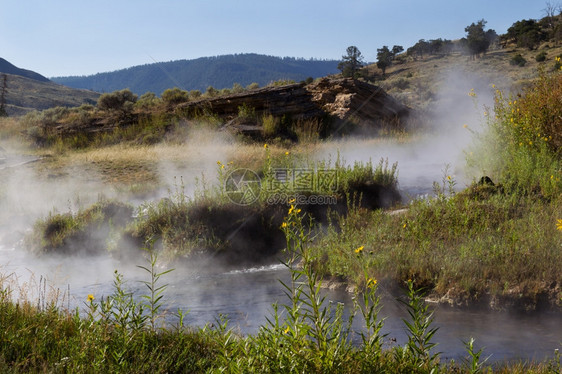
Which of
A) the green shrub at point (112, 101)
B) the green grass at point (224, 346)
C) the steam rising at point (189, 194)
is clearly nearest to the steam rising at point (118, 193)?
the steam rising at point (189, 194)

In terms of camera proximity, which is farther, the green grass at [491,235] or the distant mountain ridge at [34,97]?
the distant mountain ridge at [34,97]

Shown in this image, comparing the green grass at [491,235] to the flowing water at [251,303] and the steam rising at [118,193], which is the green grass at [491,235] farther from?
the steam rising at [118,193]

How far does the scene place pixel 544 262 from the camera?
5.31 meters

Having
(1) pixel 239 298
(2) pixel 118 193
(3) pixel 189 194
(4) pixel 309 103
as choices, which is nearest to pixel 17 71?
(4) pixel 309 103

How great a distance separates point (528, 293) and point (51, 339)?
14.8 ft

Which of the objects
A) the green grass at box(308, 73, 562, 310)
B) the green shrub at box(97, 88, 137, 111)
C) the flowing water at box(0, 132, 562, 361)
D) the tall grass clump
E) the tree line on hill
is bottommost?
the flowing water at box(0, 132, 562, 361)

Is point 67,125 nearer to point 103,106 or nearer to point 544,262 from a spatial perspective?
point 103,106

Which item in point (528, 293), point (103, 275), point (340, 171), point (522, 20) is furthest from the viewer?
point (522, 20)

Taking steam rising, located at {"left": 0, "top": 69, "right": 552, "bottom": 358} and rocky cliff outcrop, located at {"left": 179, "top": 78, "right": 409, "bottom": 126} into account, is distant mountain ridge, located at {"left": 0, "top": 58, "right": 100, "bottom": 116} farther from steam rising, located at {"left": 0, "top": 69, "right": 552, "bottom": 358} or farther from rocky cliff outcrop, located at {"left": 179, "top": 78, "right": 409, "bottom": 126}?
steam rising, located at {"left": 0, "top": 69, "right": 552, "bottom": 358}

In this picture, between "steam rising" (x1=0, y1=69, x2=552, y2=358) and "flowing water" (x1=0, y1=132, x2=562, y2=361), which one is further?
"steam rising" (x1=0, y1=69, x2=552, y2=358)

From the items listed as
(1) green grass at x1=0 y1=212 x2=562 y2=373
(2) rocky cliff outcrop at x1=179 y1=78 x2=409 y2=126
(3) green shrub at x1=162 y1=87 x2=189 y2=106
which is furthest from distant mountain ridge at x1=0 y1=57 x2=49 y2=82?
(1) green grass at x1=0 y1=212 x2=562 y2=373

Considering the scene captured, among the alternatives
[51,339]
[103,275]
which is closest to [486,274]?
[51,339]

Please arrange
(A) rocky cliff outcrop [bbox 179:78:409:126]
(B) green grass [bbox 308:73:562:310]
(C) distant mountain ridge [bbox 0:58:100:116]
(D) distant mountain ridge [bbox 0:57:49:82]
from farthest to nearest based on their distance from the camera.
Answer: (D) distant mountain ridge [bbox 0:57:49:82] < (C) distant mountain ridge [bbox 0:58:100:116] < (A) rocky cliff outcrop [bbox 179:78:409:126] < (B) green grass [bbox 308:73:562:310]

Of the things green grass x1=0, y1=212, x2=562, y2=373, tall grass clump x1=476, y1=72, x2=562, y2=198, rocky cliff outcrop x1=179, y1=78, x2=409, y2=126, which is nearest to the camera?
green grass x1=0, y1=212, x2=562, y2=373
